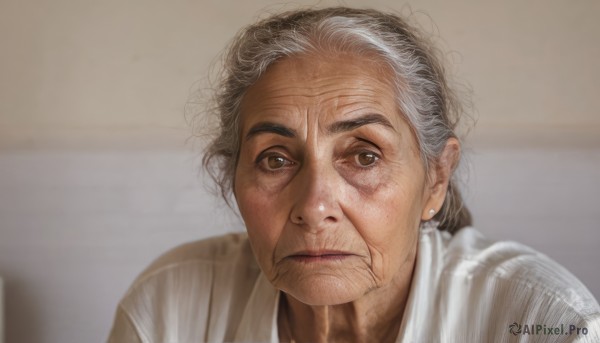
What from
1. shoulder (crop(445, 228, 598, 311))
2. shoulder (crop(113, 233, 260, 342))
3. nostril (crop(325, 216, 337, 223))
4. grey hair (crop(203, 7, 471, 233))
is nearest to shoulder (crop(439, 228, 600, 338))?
shoulder (crop(445, 228, 598, 311))

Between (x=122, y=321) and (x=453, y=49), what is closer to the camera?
(x=122, y=321)

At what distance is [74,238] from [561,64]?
146cm

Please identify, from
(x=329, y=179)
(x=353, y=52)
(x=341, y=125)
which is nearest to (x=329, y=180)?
(x=329, y=179)

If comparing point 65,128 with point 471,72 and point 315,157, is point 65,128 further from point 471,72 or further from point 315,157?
point 471,72

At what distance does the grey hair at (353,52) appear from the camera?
129cm

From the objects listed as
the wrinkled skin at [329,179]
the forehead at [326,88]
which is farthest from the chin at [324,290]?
the forehead at [326,88]

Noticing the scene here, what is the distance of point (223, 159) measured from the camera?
5.11ft

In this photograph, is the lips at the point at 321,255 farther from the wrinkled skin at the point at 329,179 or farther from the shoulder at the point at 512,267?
the shoulder at the point at 512,267

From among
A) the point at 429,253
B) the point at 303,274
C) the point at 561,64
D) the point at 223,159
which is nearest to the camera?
the point at 303,274

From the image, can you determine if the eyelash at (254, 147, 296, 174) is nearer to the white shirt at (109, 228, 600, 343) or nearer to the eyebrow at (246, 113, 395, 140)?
the eyebrow at (246, 113, 395, 140)

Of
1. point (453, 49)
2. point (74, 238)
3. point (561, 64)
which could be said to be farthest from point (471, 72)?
point (74, 238)

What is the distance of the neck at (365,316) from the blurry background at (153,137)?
1.72 feet

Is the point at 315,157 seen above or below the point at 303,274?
above

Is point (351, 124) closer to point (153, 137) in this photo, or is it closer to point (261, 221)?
point (261, 221)
